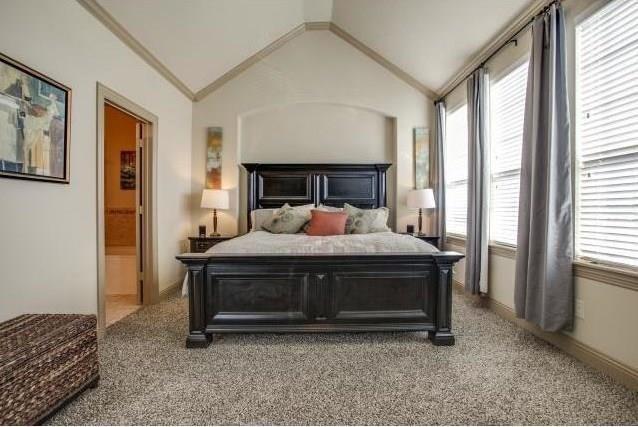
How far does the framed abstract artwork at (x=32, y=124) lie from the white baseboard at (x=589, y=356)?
12.8ft

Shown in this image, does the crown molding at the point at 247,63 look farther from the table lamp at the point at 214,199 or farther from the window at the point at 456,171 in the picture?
the window at the point at 456,171

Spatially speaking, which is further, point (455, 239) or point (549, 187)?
point (455, 239)

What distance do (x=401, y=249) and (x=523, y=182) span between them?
3.85 feet

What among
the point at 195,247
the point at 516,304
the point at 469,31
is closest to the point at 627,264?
the point at 516,304

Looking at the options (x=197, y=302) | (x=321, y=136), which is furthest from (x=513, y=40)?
(x=197, y=302)

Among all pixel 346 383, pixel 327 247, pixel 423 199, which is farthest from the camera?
pixel 423 199

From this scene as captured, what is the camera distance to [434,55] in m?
3.91

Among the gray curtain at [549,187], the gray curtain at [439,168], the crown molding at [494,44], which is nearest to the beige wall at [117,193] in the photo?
the gray curtain at [439,168]

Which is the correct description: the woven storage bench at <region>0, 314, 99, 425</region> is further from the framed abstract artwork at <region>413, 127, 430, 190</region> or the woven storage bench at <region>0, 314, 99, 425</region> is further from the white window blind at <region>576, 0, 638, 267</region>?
the framed abstract artwork at <region>413, 127, 430, 190</region>

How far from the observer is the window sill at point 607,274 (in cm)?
186

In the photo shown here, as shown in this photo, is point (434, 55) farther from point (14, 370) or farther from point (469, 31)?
point (14, 370)

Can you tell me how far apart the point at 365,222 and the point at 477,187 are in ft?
4.31

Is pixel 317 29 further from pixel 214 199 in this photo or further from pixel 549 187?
pixel 549 187

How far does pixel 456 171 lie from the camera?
4230 millimetres
